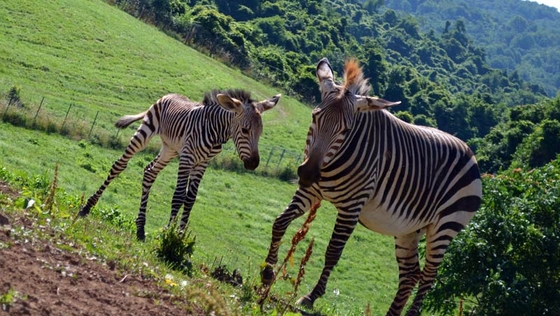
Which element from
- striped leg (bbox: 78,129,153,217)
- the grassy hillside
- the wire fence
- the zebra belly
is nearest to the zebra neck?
striped leg (bbox: 78,129,153,217)

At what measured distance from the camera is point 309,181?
901 centimetres

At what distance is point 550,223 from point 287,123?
39261 millimetres

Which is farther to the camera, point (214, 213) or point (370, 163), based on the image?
point (214, 213)

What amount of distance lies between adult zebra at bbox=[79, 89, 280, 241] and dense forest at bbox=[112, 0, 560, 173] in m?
2.85

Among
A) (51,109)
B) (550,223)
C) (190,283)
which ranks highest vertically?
(550,223)

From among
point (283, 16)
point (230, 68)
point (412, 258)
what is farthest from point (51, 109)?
point (283, 16)

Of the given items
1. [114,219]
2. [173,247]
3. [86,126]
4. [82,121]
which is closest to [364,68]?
[82,121]

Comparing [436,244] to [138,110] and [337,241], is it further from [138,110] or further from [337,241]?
[138,110]

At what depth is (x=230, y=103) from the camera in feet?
42.4

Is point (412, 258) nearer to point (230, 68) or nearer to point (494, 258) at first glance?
point (494, 258)

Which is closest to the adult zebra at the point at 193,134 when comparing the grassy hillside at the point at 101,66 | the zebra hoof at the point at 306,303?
the zebra hoof at the point at 306,303

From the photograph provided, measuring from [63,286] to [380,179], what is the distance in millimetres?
4907

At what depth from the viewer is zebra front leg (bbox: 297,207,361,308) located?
10008 millimetres

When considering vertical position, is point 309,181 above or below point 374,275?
above
